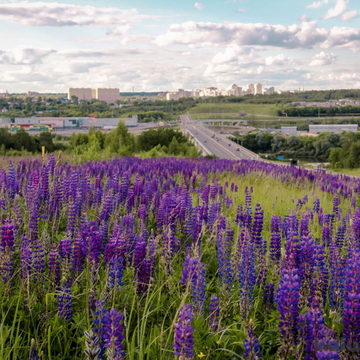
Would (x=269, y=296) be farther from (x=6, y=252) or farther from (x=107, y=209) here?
(x=107, y=209)

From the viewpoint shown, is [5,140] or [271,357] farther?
[5,140]

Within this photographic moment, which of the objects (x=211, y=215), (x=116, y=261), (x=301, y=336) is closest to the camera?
(x=301, y=336)

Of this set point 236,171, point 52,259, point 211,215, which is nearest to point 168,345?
point 52,259

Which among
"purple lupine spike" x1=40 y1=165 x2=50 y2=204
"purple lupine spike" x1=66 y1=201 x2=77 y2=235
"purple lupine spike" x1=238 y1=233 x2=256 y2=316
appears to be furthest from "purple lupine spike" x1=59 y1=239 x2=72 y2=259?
"purple lupine spike" x1=40 y1=165 x2=50 y2=204

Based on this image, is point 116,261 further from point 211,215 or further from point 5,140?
point 5,140

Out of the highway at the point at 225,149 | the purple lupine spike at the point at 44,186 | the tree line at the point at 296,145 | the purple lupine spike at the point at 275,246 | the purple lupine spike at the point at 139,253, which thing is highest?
the purple lupine spike at the point at 44,186

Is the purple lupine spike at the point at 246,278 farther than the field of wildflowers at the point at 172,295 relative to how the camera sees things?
Yes

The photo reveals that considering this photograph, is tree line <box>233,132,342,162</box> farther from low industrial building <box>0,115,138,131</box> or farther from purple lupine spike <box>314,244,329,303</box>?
purple lupine spike <box>314,244,329,303</box>

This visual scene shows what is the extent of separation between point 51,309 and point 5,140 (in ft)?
127

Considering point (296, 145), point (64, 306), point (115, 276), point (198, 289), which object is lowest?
point (296, 145)

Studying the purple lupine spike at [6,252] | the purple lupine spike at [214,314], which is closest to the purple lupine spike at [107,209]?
the purple lupine spike at [6,252]

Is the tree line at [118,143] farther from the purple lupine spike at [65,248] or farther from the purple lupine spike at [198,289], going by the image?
the purple lupine spike at [198,289]

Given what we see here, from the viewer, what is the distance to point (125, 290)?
363 centimetres

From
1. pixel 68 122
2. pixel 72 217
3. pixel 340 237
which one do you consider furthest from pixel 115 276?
pixel 68 122
